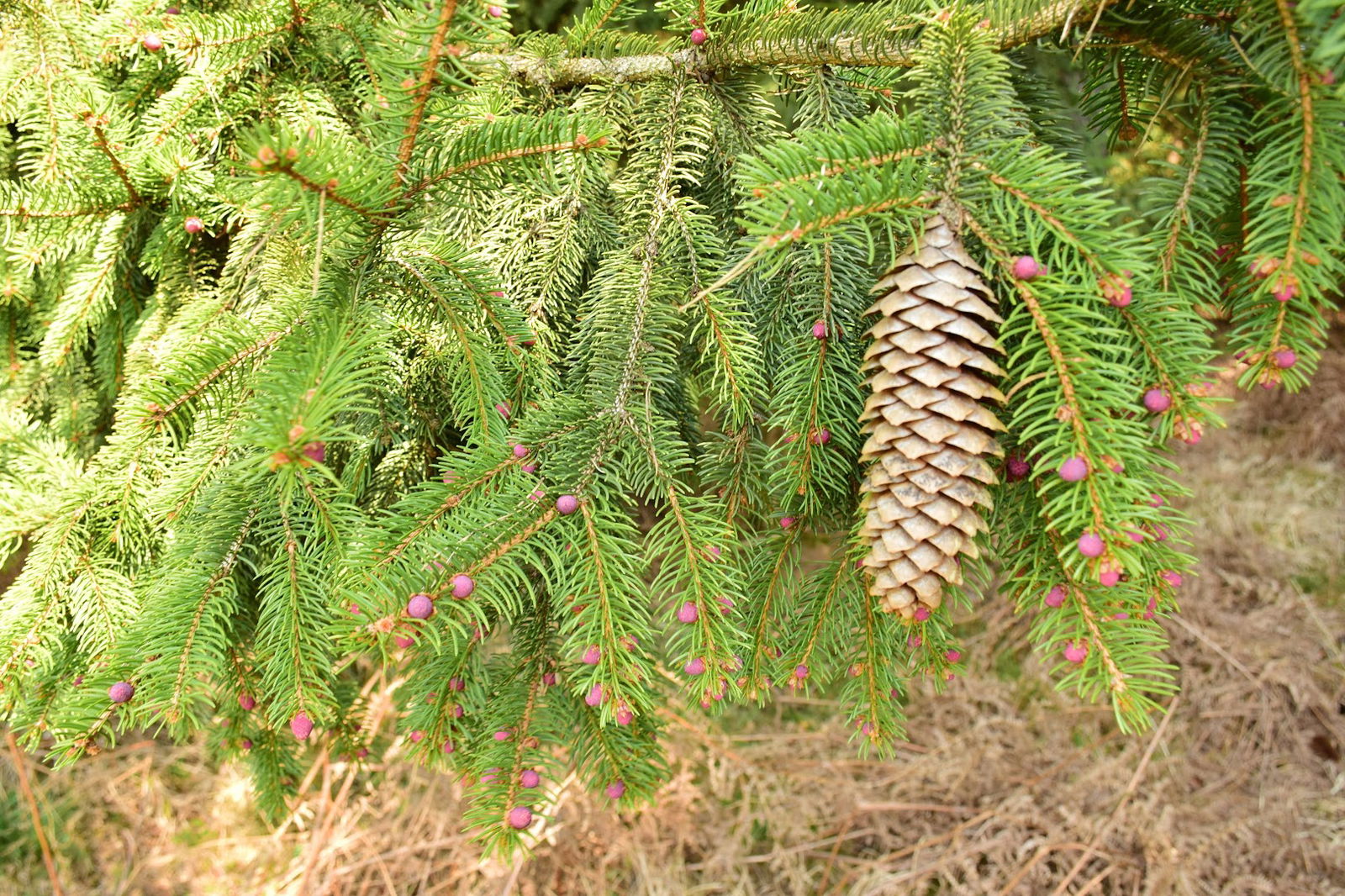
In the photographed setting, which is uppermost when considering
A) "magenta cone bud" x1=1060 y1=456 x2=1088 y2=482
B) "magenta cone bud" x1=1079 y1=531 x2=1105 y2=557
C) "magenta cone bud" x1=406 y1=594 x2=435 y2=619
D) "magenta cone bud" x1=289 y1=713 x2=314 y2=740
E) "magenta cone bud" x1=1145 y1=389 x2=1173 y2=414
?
"magenta cone bud" x1=1145 y1=389 x2=1173 y2=414

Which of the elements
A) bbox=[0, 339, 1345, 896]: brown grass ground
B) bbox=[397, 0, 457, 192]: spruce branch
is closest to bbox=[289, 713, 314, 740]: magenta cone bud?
bbox=[397, 0, 457, 192]: spruce branch

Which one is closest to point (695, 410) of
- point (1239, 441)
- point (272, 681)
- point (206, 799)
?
point (272, 681)

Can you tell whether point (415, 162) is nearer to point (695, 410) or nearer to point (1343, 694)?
point (695, 410)

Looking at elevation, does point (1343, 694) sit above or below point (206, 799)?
above

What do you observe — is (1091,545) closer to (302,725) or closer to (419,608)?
(419,608)

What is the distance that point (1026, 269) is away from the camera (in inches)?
23.9

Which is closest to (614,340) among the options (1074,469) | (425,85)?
(425,85)

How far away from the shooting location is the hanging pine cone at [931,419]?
63 centimetres

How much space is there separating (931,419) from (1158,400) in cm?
18

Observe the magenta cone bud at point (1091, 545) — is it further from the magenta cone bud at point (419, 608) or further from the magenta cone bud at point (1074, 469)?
the magenta cone bud at point (419, 608)

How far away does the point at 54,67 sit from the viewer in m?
0.98

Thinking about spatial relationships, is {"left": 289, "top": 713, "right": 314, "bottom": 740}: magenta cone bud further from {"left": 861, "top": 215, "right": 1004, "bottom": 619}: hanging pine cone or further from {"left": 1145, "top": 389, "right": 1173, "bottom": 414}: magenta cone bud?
{"left": 1145, "top": 389, "right": 1173, "bottom": 414}: magenta cone bud

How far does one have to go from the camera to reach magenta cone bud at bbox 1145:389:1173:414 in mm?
618

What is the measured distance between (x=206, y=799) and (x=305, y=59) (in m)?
1.81
